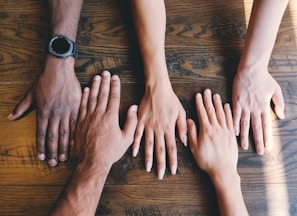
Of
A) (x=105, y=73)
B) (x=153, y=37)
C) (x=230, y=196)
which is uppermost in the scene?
(x=153, y=37)

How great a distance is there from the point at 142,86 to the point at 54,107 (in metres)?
0.29

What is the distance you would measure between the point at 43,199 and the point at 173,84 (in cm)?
55

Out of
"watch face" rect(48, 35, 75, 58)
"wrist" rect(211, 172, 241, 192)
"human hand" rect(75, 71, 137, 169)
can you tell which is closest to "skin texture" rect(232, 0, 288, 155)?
"wrist" rect(211, 172, 241, 192)

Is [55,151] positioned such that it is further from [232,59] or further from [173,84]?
[232,59]

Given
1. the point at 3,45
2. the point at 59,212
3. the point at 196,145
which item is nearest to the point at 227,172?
the point at 196,145

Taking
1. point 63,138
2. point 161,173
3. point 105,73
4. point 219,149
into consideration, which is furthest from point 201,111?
point 63,138

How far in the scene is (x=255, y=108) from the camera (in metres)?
1.14

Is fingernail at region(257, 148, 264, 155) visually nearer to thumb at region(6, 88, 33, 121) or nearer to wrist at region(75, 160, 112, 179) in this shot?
wrist at region(75, 160, 112, 179)

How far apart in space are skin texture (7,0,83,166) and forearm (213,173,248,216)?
18.9 inches

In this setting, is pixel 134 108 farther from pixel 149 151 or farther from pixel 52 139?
pixel 52 139

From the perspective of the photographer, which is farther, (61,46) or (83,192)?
(61,46)

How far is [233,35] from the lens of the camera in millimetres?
1240

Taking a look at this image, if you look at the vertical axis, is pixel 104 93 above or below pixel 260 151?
above

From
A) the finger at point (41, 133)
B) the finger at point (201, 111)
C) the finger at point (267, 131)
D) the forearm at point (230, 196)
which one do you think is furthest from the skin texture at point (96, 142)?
the finger at point (267, 131)
